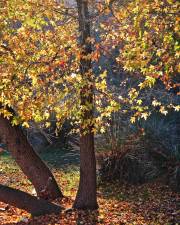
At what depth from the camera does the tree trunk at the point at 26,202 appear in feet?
27.5

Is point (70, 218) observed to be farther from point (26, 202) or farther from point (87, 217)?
point (26, 202)

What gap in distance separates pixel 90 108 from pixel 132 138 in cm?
486

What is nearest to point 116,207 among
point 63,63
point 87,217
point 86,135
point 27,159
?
point 87,217

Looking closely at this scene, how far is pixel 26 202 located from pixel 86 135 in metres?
1.61

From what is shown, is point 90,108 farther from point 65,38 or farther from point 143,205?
point 143,205

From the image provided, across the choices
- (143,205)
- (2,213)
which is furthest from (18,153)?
(143,205)

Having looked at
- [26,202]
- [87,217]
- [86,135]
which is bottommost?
[87,217]

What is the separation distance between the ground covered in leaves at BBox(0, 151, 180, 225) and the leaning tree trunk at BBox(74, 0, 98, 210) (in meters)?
0.28

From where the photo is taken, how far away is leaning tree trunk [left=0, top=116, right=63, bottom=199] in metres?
8.92

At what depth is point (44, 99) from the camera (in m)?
7.34

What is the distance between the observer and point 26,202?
852 centimetres

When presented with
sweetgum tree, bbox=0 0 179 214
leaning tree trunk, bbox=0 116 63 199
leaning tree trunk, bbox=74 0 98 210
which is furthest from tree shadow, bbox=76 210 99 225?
leaning tree trunk, bbox=0 116 63 199

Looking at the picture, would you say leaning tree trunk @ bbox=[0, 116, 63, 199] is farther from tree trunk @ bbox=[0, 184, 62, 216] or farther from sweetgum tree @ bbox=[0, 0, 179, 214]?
sweetgum tree @ bbox=[0, 0, 179, 214]

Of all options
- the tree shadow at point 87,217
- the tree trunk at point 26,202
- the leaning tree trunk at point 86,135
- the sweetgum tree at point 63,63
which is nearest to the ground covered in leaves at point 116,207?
the tree shadow at point 87,217
